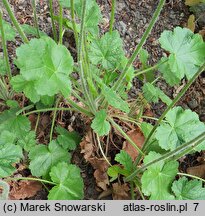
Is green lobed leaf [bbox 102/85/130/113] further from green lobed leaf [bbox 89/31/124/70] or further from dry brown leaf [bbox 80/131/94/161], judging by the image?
dry brown leaf [bbox 80/131/94/161]

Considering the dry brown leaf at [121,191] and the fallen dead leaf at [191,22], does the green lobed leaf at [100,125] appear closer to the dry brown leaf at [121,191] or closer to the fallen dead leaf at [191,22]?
the dry brown leaf at [121,191]

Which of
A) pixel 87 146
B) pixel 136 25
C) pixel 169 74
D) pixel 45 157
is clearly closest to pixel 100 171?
pixel 87 146

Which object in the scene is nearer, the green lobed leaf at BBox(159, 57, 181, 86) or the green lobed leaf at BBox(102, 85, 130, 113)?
the green lobed leaf at BBox(102, 85, 130, 113)

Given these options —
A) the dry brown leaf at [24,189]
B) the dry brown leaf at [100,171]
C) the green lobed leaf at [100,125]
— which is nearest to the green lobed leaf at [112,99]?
the green lobed leaf at [100,125]

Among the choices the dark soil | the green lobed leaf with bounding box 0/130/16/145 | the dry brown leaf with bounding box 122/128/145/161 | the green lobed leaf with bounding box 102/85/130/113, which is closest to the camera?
the green lobed leaf with bounding box 102/85/130/113

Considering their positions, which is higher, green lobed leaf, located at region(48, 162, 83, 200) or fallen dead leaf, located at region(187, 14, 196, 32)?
fallen dead leaf, located at region(187, 14, 196, 32)

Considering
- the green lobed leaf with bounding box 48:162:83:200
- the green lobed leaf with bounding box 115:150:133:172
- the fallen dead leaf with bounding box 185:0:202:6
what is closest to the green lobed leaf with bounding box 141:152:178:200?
the green lobed leaf with bounding box 115:150:133:172

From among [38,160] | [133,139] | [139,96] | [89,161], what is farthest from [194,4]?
[38,160]
